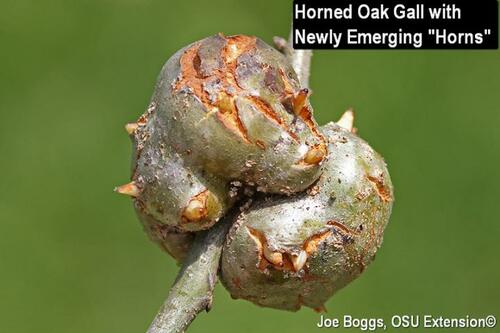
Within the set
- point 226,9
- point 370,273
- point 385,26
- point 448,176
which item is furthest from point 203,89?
point 226,9

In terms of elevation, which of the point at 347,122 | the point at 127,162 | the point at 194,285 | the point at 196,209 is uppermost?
the point at 347,122

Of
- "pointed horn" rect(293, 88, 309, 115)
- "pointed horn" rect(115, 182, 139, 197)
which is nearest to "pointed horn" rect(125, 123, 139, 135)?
"pointed horn" rect(115, 182, 139, 197)

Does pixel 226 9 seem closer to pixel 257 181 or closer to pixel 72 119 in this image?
pixel 72 119

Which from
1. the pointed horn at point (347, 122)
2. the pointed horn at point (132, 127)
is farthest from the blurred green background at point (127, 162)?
the pointed horn at point (132, 127)

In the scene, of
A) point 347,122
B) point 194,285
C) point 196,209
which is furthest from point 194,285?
point 347,122

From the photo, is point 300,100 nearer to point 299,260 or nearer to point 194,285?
point 299,260

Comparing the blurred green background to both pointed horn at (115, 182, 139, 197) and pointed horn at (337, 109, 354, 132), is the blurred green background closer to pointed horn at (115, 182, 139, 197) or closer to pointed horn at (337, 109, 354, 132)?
pointed horn at (337, 109, 354, 132)
